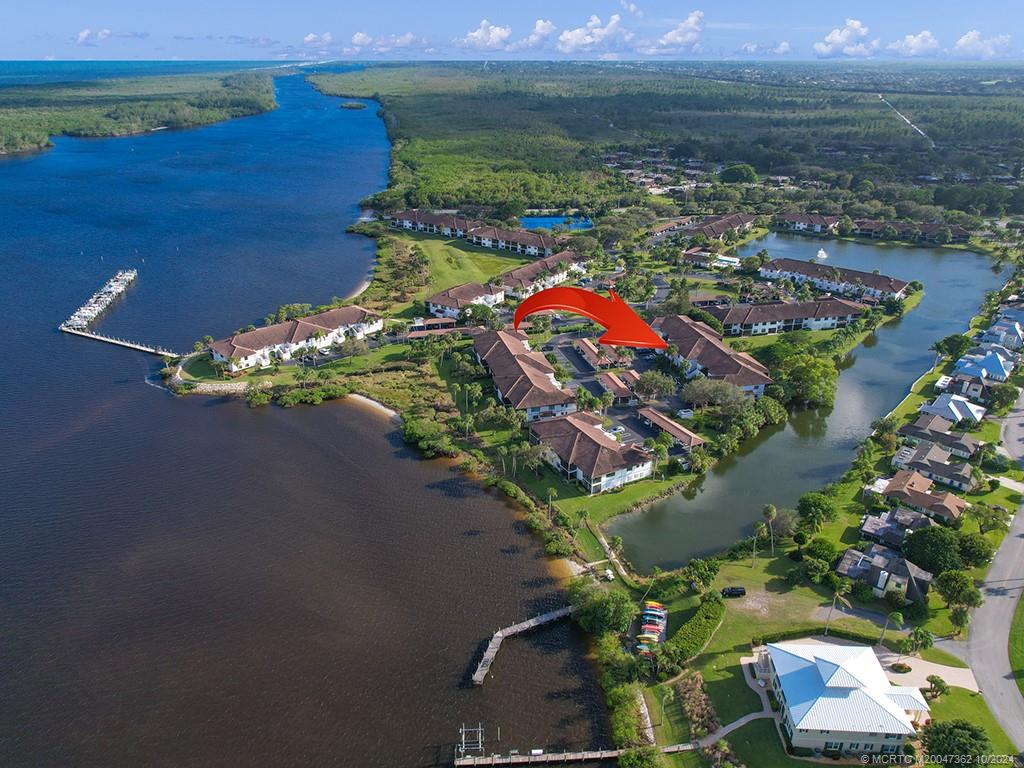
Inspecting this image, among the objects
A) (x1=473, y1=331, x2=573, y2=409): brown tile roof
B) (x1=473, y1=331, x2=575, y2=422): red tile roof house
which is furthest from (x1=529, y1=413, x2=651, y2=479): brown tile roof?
(x1=473, y1=331, x2=573, y2=409): brown tile roof

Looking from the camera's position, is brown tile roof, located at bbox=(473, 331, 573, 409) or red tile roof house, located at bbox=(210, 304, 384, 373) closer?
brown tile roof, located at bbox=(473, 331, 573, 409)

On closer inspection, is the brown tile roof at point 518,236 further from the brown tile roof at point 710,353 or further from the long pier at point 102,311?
the long pier at point 102,311

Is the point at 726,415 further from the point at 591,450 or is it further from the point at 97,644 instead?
the point at 97,644

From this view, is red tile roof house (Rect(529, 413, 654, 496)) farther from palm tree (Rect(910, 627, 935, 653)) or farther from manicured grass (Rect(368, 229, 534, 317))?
manicured grass (Rect(368, 229, 534, 317))

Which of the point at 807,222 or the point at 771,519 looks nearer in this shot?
the point at 771,519

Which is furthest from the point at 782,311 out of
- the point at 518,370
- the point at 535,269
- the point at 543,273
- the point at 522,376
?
the point at 522,376

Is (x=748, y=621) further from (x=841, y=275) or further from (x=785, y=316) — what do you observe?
(x=841, y=275)
